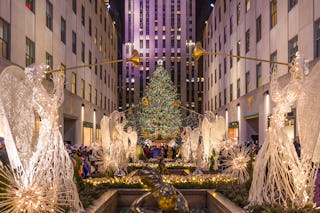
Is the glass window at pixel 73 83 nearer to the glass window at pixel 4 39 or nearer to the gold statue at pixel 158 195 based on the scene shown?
the glass window at pixel 4 39

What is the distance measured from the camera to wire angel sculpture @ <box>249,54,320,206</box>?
8.32 meters

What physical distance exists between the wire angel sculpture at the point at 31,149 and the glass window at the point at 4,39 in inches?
383

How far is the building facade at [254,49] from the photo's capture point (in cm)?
2056

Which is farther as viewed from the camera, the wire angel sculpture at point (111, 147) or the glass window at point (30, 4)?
the glass window at point (30, 4)

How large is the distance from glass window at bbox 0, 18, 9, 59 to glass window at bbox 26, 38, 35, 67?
2971mm

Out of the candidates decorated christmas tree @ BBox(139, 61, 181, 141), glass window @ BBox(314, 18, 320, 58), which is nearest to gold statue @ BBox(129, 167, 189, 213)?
glass window @ BBox(314, 18, 320, 58)

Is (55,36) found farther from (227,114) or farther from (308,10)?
(227,114)

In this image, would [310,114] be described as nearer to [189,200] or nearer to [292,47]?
[189,200]

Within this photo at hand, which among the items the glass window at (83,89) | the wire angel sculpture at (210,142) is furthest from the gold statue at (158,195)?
the glass window at (83,89)

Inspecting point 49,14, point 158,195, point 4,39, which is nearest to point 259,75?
point 49,14

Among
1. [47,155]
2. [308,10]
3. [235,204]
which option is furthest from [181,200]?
[308,10]

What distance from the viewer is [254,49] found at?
3138cm

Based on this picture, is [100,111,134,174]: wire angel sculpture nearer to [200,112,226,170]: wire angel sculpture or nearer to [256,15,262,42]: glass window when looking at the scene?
[200,112,226,170]: wire angel sculpture

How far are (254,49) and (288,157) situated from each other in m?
23.7
